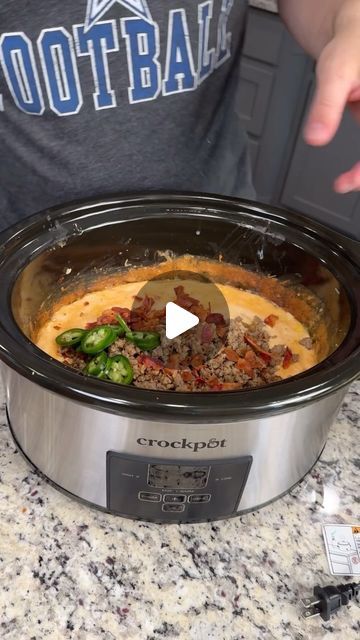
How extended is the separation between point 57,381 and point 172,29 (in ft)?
2.15

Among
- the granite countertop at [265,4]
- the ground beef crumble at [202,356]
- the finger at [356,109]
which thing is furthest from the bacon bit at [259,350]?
the granite countertop at [265,4]

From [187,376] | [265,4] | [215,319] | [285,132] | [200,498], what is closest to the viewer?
[200,498]

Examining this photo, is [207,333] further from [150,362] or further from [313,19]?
[313,19]

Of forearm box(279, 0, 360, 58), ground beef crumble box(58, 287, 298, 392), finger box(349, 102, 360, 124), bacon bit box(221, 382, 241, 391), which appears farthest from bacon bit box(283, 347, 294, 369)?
forearm box(279, 0, 360, 58)

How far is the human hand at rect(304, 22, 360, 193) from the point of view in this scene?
0.61 meters

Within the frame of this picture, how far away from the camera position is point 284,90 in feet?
7.06

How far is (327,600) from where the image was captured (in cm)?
65

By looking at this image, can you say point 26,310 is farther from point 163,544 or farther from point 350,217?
point 350,217

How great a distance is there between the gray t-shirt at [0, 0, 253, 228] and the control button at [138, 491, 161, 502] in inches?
21.3

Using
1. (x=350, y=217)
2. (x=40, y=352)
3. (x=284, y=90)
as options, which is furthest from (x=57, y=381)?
(x=350, y=217)

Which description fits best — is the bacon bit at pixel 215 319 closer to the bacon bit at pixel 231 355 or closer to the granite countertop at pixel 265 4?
the bacon bit at pixel 231 355

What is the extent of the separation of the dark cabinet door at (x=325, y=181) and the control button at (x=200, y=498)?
5.85ft

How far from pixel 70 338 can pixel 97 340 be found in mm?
56

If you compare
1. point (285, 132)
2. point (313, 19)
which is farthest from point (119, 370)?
point (285, 132)
